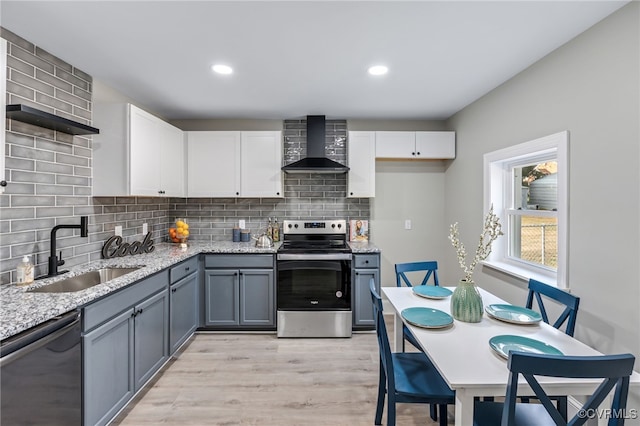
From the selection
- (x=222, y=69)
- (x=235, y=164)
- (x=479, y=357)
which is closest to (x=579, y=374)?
(x=479, y=357)

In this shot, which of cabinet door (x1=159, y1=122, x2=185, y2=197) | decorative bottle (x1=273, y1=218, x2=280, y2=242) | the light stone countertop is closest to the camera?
the light stone countertop

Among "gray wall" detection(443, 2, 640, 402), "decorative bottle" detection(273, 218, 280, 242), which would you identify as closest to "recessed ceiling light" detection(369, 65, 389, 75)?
"gray wall" detection(443, 2, 640, 402)

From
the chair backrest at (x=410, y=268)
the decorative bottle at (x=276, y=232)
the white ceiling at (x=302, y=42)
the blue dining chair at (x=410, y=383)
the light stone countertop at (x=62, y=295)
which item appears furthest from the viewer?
the decorative bottle at (x=276, y=232)

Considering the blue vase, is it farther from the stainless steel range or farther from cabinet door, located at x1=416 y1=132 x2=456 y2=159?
cabinet door, located at x1=416 y1=132 x2=456 y2=159

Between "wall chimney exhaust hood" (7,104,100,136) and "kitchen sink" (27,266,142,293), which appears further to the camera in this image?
"kitchen sink" (27,266,142,293)

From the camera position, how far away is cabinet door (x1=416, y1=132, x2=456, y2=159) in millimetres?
3627

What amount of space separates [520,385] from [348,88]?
2.43 meters

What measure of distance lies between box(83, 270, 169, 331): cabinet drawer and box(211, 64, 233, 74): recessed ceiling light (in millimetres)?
1643

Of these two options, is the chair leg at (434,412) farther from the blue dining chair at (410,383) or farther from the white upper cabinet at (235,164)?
the white upper cabinet at (235,164)

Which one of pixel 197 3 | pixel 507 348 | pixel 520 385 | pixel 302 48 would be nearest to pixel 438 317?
pixel 507 348

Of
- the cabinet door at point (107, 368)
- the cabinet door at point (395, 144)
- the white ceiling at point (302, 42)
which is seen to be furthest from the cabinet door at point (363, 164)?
the cabinet door at point (107, 368)

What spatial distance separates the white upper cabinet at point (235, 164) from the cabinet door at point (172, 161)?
12 cm

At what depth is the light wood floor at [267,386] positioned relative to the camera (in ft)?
6.64

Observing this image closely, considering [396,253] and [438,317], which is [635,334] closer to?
[438,317]
